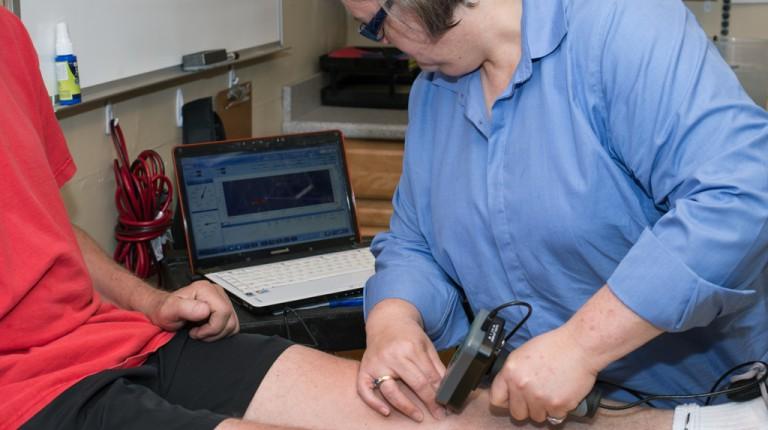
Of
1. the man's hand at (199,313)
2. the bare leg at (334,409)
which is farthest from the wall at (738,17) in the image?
the bare leg at (334,409)

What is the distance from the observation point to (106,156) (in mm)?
1791

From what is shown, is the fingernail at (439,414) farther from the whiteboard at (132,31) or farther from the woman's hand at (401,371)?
the whiteboard at (132,31)

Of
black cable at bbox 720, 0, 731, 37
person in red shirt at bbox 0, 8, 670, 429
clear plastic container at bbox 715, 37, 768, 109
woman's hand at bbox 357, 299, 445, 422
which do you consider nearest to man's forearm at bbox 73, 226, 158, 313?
person in red shirt at bbox 0, 8, 670, 429

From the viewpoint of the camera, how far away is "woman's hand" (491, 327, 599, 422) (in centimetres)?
93

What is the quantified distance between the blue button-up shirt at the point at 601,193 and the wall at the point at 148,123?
0.39m

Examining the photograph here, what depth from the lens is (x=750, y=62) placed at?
3.17 m

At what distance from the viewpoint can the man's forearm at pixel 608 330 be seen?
0.93 meters

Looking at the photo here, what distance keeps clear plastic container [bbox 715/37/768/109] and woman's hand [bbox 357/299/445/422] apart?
2.31m

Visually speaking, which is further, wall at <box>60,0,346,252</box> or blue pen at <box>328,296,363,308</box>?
wall at <box>60,0,346,252</box>

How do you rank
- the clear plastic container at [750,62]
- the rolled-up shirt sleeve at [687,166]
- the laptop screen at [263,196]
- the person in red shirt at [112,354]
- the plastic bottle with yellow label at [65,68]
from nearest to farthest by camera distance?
the rolled-up shirt sleeve at [687,166] → the person in red shirt at [112,354] → the plastic bottle with yellow label at [65,68] → the laptop screen at [263,196] → the clear plastic container at [750,62]

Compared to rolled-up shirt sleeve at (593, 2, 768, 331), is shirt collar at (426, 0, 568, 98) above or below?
above

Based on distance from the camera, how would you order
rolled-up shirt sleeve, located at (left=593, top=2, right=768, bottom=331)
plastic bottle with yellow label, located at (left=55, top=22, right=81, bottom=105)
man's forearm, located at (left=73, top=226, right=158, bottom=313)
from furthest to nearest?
plastic bottle with yellow label, located at (left=55, top=22, right=81, bottom=105), man's forearm, located at (left=73, top=226, right=158, bottom=313), rolled-up shirt sleeve, located at (left=593, top=2, right=768, bottom=331)

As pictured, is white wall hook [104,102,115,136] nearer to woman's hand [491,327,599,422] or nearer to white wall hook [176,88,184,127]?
white wall hook [176,88,184,127]

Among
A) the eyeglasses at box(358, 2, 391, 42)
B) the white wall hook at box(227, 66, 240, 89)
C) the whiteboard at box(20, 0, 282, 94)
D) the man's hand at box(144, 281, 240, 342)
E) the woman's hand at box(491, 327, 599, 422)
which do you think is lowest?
the man's hand at box(144, 281, 240, 342)
